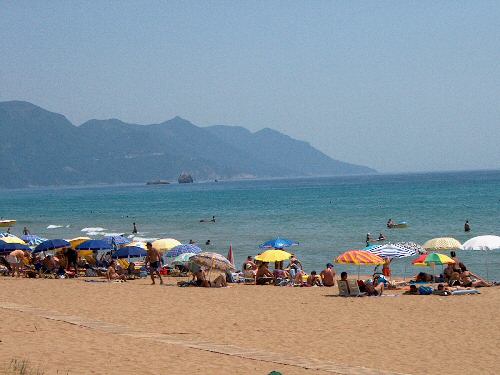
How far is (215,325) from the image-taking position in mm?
14391

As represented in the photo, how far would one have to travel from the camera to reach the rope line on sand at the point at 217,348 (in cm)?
1065

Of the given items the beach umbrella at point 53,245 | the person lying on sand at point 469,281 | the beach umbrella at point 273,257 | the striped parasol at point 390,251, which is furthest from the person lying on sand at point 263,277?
the beach umbrella at point 53,245

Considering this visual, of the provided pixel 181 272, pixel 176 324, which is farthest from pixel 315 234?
pixel 176 324

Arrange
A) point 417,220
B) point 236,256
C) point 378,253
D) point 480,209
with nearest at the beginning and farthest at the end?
point 378,253 < point 236,256 < point 417,220 < point 480,209

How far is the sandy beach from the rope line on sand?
0.02 m

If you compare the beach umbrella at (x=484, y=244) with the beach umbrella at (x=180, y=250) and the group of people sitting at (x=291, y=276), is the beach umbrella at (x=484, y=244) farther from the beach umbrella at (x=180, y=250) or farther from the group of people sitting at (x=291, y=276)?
the beach umbrella at (x=180, y=250)

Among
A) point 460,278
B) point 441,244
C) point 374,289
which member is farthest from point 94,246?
point 460,278

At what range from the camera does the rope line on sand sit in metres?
10.7

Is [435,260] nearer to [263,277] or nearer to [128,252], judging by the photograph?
[263,277]

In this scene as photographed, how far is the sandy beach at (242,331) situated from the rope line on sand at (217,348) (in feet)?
0.06

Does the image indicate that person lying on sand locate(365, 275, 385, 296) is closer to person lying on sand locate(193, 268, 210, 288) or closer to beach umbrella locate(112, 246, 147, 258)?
person lying on sand locate(193, 268, 210, 288)

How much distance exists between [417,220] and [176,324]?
45537mm

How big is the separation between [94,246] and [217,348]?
15.1 meters

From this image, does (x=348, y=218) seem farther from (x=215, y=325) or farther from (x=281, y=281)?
(x=215, y=325)
